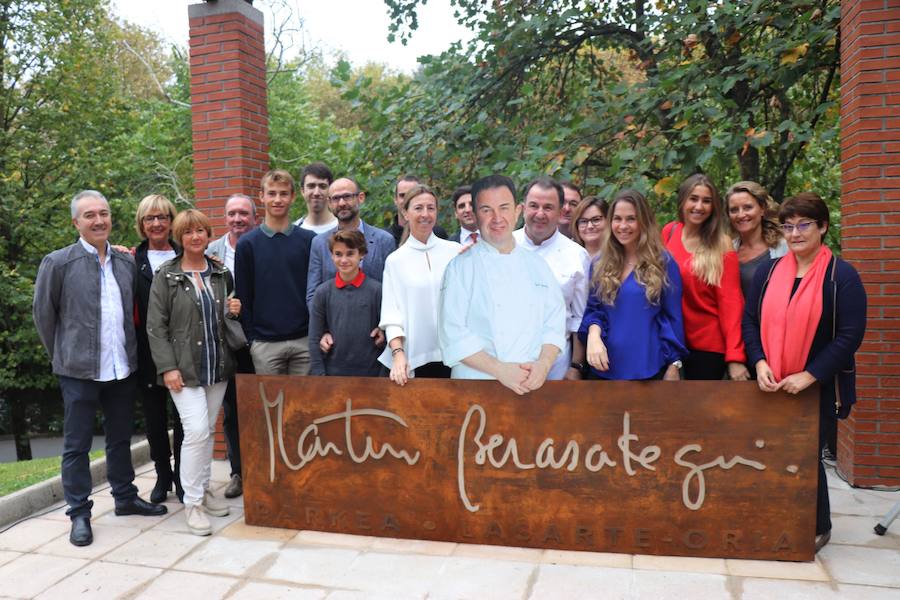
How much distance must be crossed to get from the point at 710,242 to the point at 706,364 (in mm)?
657

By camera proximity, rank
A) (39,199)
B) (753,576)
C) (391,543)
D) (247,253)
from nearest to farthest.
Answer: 1. (753,576)
2. (391,543)
3. (247,253)
4. (39,199)

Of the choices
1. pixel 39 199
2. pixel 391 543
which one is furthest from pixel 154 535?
pixel 39 199

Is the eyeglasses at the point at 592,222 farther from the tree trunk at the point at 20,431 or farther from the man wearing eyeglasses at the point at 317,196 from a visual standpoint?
the tree trunk at the point at 20,431

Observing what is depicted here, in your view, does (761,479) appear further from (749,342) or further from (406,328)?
(406,328)

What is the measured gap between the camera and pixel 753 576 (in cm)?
358

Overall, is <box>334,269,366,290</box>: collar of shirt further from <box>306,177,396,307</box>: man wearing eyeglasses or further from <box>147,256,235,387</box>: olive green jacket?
<box>147,256,235,387</box>: olive green jacket

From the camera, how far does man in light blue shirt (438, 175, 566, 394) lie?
151 inches

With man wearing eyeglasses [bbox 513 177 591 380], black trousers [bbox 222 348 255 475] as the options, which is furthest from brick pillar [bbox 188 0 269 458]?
man wearing eyeglasses [bbox 513 177 591 380]

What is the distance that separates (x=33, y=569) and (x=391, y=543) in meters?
1.89

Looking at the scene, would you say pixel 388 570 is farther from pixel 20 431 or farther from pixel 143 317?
pixel 20 431

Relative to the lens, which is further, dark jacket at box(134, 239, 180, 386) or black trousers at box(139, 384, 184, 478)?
black trousers at box(139, 384, 184, 478)

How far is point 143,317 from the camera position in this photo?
4730 mm
